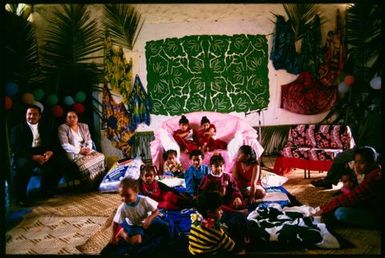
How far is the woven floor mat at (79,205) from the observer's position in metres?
3.95

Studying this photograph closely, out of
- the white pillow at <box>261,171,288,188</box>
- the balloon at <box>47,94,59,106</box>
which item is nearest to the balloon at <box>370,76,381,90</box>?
the white pillow at <box>261,171,288,188</box>

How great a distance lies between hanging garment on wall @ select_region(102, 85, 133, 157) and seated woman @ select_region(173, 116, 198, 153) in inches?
49.3

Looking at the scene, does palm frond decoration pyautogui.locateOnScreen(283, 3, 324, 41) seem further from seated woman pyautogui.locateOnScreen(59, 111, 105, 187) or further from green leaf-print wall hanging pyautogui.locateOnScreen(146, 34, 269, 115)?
seated woman pyautogui.locateOnScreen(59, 111, 105, 187)

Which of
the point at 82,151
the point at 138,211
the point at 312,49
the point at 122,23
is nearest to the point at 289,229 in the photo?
the point at 138,211

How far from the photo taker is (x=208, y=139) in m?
5.09

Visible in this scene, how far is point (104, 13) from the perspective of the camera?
5.86m

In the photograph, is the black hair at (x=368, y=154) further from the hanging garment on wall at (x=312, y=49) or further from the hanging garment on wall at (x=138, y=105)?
the hanging garment on wall at (x=138, y=105)

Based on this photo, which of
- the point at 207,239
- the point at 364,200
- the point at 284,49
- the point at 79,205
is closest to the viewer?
the point at 207,239

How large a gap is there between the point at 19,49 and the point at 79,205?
1.95 meters

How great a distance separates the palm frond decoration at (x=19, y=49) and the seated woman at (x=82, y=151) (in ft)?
2.30

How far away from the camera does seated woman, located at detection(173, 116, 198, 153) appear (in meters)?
5.02

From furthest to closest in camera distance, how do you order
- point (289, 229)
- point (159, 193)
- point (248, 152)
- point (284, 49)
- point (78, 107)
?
point (284, 49) → point (78, 107) → point (248, 152) → point (159, 193) → point (289, 229)

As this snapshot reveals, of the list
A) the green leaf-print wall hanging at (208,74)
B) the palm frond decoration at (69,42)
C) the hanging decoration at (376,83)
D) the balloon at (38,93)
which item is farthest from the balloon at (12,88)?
the hanging decoration at (376,83)

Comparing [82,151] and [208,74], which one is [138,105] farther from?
[82,151]
